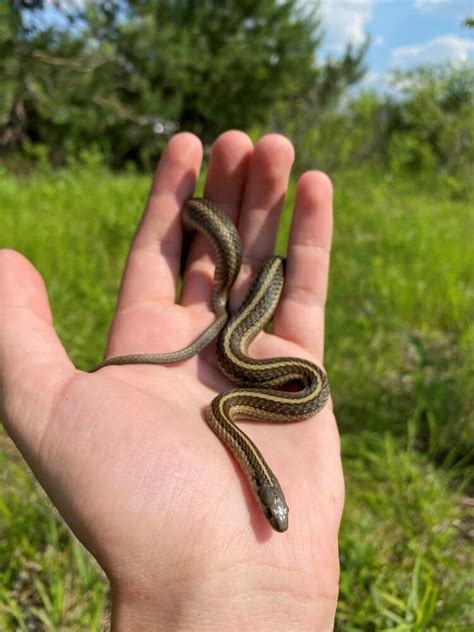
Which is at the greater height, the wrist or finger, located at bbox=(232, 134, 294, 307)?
finger, located at bbox=(232, 134, 294, 307)

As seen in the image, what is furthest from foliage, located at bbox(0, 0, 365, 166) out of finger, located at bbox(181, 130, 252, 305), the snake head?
the snake head

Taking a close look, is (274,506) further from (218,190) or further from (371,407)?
(218,190)

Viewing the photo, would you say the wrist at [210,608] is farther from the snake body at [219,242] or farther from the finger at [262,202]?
the finger at [262,202]

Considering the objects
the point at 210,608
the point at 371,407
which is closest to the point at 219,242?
the point at 371,407

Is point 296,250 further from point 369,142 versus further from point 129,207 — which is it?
point 369,142

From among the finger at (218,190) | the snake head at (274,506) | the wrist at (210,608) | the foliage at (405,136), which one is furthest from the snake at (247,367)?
the foliage at (405,136)

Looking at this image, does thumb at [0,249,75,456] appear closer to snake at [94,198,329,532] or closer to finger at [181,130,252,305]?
snake at [94,198,329,532]

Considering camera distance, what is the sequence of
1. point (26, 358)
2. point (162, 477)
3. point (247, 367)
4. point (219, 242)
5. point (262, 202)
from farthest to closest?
1. point (262, 202)
2. point (219, 242)
3. point (247, 367)
4. point (26, 358)
5. point (162, 477)
